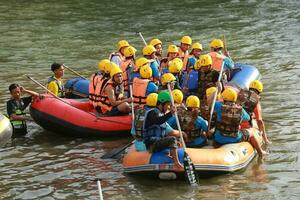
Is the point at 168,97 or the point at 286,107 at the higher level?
the point at 168,97

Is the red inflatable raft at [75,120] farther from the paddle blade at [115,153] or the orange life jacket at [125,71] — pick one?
the orange life jacket at [125,71]

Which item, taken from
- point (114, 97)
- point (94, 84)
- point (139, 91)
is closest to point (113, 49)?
point (94, 84)

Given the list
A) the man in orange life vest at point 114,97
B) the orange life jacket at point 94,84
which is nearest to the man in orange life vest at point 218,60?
the man in orange life vest at point 114,97

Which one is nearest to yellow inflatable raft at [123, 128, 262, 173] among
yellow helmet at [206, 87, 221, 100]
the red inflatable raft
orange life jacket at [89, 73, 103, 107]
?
yellow helmet at [206, 87, 221, 100]

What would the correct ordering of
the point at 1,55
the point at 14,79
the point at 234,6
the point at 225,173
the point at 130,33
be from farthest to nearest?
the point at 234,6 < the point at 130,33 < the point at 1,55 < the point at 14,79 < the point at 225,173

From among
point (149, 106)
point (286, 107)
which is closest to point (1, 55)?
point (286, 107)

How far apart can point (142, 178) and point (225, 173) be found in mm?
1184

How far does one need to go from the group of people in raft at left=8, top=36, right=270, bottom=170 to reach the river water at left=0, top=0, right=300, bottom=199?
2.02 feet

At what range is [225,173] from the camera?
30.6ft

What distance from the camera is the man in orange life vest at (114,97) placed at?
11375mm

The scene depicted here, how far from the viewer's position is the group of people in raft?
9414 millimetres

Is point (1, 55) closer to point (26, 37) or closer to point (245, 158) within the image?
point (26, 37)

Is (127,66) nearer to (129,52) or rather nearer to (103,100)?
(129,52)

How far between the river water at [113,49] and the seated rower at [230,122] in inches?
18.1
